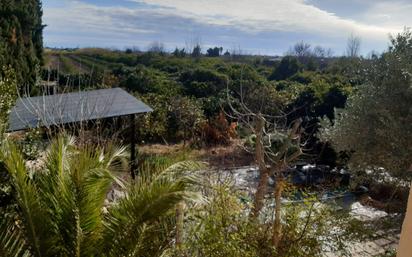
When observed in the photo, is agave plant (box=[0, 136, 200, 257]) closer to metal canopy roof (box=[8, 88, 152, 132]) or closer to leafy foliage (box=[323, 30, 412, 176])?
metal canopy roof (box=[8, 88, 152, 132])

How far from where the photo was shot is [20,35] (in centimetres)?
1409

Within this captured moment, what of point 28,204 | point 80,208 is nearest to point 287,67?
point 80,208

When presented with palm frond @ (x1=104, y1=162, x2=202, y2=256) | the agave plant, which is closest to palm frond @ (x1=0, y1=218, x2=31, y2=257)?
the agave plant

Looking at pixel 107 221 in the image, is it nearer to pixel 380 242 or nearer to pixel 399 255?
pixel 399 255

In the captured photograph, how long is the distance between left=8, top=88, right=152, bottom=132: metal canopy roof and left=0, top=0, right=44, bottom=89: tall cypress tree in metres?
4.34

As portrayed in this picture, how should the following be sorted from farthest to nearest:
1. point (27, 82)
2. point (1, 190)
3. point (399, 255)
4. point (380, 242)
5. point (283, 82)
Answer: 1. point (283, 82)
2. point (27, 82)
3. point (380, 242)
4. point (1, 190)
5. point (399, 255)

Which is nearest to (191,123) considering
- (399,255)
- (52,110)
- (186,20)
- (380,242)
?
(186,20)

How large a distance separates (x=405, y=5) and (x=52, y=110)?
6.08 m

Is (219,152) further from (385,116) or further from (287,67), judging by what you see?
(287,67)

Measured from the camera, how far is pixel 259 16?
8188 mm

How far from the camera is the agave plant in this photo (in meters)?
3.53

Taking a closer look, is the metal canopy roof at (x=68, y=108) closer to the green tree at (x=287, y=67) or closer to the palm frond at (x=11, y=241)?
the palm frond at (x=11, y=241)

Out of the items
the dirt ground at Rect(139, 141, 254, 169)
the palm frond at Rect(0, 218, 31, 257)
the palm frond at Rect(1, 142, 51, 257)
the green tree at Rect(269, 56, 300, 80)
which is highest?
the green tree at Rect(269, 56, 300, 80)

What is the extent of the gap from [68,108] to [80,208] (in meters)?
4.70
